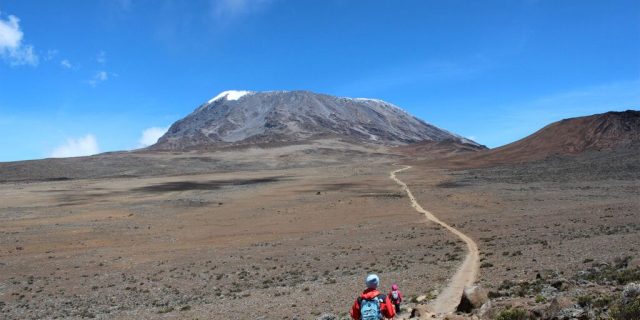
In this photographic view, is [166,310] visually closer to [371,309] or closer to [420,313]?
[420,313]

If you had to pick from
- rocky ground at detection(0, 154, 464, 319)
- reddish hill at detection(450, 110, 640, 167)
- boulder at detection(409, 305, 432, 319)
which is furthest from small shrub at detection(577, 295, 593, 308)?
reddish hill at detection(450, 110, 640, 167)

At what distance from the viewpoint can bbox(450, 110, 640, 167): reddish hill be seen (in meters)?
87.7

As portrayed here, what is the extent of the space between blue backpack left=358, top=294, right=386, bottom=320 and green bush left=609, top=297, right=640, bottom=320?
3621mm

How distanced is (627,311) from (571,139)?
94.7 metres

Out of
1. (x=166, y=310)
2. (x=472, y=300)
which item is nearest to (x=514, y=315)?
(x=472, y=300)

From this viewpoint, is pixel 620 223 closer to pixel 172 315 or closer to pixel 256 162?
pixel 172 315

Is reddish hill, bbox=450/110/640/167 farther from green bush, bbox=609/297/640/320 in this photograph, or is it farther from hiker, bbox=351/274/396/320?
hiker, bbox=351/274/396/320

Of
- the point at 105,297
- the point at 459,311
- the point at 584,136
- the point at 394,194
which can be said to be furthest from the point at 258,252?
the point at 584,136

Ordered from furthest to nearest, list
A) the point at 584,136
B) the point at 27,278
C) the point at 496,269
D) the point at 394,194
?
the point at 584,136, the point at 394,194, the point at 27,278, the point at 496,269

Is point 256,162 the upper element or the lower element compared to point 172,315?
upper

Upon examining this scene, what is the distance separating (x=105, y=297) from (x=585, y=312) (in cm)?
1728

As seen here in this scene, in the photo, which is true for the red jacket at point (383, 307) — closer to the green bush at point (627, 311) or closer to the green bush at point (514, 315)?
the green bush at point (514, 315)

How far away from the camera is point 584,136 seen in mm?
92375

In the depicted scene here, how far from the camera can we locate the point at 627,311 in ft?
25.8
